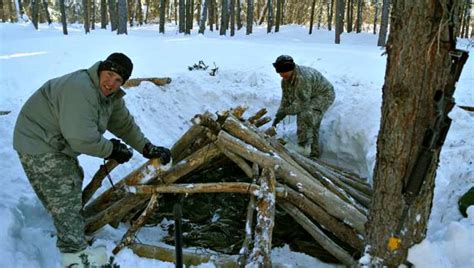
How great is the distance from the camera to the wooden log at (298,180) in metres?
4.14

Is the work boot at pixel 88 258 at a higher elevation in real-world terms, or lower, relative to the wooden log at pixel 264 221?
lower

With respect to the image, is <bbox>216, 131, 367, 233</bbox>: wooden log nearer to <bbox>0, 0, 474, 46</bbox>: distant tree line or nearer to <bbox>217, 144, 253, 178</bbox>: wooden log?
<bbox>217, 144, 253, 178</bbox>: wooden log

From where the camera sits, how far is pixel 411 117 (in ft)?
8.99

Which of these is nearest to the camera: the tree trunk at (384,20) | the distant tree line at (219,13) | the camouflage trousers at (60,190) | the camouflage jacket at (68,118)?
the camouflage jacket at (68,118)

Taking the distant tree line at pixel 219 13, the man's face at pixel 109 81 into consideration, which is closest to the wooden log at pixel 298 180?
the man's face at pixel 109 81

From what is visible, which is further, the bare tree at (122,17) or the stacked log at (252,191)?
the bare tree at (122,17)

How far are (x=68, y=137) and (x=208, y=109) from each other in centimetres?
472

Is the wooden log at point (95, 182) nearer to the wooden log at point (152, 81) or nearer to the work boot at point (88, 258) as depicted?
the work boot at point (88, 258)

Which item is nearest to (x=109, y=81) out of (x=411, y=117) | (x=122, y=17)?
(x=411, y=117)

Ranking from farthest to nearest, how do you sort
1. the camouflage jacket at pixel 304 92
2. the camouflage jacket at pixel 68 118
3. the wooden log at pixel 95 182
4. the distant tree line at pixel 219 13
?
the distant tree line at pixel 219 13 → the camouflage jacket at pixel 304 92 → the wooden log at pixel 95 182 → the camouflage jacket at pixel 68 118

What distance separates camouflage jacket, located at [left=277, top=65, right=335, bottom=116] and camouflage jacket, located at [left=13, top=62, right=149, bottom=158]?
3.42 m

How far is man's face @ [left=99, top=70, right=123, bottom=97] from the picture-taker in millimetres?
3447

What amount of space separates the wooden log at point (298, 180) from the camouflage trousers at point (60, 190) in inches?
60.0

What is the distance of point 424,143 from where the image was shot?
2709mm
